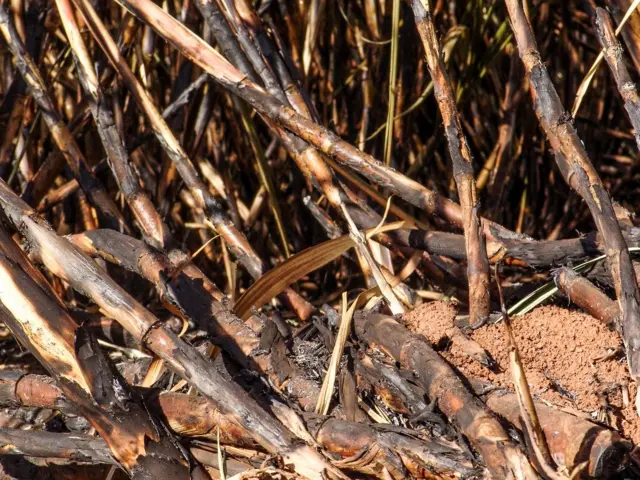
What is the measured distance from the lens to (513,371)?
0.56 meters

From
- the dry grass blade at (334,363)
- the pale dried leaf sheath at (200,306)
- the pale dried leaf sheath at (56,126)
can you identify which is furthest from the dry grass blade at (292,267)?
the pale dried leaf sheath at (56,126)

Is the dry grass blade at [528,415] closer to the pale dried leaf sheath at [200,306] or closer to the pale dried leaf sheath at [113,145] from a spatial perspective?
the pale dried leaf sheath at [200,306]

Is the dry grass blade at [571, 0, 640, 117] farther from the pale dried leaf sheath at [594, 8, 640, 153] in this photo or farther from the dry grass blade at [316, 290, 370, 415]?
the dry grass blade at [316, 290, 370, 415]

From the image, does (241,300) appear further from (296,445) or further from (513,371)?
→ (513,371)

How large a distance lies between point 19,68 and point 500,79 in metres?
1.00

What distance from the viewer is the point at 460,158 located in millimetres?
766

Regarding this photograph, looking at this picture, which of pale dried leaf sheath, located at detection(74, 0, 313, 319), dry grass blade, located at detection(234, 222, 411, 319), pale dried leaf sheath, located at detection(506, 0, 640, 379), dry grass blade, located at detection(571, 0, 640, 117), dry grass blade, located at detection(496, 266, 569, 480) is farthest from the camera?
pale dried leaf sheath, located at detection(74, 0, 313, 319)

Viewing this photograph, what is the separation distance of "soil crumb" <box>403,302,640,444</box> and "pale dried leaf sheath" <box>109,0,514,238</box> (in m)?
0.12

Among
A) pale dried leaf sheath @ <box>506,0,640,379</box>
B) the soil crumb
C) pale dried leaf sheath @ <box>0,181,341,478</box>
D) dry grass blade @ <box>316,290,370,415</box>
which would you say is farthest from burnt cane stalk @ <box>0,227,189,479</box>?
pale dried leaf sheath @ <box>506,0,640,379</box>

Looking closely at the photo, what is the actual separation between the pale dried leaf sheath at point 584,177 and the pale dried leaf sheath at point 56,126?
0.64 m

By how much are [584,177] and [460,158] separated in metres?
0.12

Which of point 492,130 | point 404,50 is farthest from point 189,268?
point 492,130

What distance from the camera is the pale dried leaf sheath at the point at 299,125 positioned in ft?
2.82

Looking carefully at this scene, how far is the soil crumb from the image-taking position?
653 millimetres
